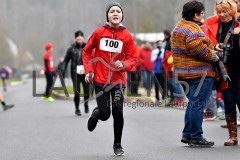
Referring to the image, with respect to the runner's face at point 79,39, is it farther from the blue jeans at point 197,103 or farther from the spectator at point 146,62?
the spectator at point 146,62

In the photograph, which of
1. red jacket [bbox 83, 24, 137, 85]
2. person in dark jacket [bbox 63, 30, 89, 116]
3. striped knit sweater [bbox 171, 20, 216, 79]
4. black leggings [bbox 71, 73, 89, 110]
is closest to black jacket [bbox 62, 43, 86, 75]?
person in dark jacket [bbox 63, 30, 89, 116]

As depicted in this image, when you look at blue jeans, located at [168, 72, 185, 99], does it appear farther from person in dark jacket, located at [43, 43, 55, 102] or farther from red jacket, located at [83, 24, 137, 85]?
red jacket, located at [83, 24, 137, 85]

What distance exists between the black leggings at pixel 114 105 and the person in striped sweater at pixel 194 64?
3.57 ft

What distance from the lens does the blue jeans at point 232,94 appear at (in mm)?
10727

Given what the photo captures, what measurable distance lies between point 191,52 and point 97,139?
2286 mm

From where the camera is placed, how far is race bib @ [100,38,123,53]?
32.2ft

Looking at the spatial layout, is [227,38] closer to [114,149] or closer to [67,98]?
[114,149]

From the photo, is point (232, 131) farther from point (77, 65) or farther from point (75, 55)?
point (75, 55)

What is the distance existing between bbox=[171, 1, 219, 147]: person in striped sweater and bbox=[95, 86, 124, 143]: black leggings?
3.57ft

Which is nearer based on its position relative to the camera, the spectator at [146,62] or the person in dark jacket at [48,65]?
the person in dark jacket at [48,65]

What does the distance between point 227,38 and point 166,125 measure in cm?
408

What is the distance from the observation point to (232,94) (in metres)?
10.8

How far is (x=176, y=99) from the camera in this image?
20625 mm

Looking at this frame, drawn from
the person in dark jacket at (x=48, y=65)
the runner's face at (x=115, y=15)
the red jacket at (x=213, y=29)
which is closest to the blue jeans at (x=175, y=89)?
the person in dark jacket at (x=48, y=65)
